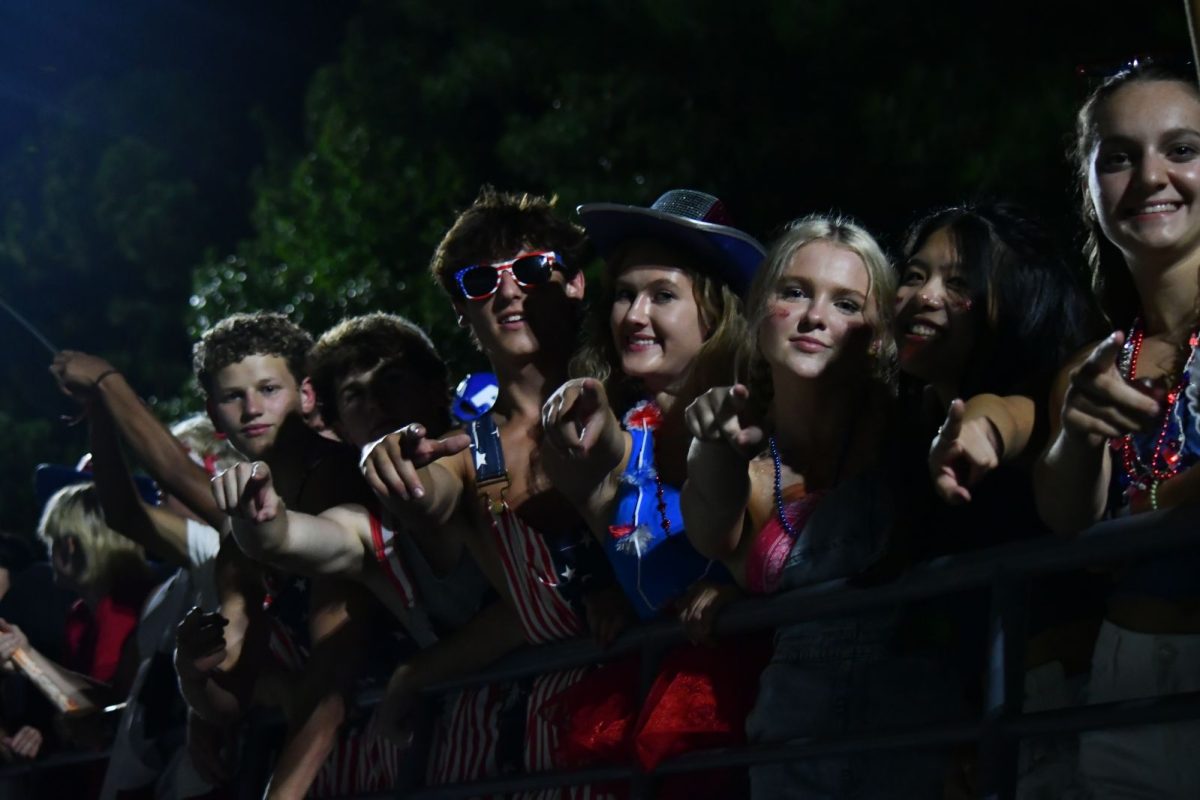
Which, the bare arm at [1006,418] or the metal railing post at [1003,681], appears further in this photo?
the bare arm at [1006,418]

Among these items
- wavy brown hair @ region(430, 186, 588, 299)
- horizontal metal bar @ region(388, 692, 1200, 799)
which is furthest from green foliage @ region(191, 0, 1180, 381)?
horizontal metal bar @ region(388, 692, 1200, 799)

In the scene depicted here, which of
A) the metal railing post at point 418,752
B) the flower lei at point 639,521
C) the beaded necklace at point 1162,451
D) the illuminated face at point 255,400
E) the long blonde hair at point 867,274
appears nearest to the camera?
the beaded necklace at point 1162,451

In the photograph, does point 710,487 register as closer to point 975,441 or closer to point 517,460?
point 975,441

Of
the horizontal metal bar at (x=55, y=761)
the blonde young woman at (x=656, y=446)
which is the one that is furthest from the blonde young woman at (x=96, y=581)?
the blonde young woman at (x=656, y=446)

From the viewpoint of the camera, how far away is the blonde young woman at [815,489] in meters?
3.29

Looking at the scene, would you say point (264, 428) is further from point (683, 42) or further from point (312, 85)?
point (312, 85)

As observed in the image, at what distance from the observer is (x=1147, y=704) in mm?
2572

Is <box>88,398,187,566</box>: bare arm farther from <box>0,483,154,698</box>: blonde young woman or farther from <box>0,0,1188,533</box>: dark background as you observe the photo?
<box>0,0,1188,533</box>: dark background

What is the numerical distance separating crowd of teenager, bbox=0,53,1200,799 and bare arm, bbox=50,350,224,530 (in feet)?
0.79

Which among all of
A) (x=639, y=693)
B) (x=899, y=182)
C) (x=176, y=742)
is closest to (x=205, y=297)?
(x=899, y=182)

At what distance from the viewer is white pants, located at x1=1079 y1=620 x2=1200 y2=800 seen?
9.07 feet

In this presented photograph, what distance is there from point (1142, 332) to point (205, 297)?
45.1 ft

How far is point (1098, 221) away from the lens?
10.8 feet

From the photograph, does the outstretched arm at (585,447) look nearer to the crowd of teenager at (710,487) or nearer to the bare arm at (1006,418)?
the crowd of teenager at (710,487)
